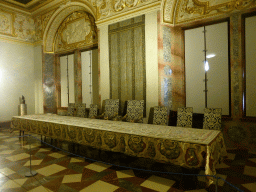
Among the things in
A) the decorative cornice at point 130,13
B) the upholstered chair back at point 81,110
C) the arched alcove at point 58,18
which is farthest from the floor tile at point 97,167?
the arched alcove at point 58,18

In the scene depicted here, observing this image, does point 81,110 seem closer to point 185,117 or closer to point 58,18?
point 185,117

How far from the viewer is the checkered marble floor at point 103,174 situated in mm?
2613

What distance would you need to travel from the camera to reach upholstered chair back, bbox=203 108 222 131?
11.9ft

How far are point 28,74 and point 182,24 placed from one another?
22.0ft

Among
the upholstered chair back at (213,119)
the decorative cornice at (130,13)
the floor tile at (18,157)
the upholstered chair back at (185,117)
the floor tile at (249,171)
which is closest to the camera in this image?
the floor tile at (249,171)

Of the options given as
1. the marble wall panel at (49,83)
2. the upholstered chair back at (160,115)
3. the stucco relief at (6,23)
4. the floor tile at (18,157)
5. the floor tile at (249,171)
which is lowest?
the floor tile at (18,157)

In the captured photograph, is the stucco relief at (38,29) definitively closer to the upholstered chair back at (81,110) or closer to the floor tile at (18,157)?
the upholstered chair back at (81,110)

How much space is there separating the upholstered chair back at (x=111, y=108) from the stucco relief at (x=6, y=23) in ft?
17.6

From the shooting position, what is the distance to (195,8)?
181 inches

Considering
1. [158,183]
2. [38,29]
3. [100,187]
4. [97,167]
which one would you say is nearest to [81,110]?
[97,167]

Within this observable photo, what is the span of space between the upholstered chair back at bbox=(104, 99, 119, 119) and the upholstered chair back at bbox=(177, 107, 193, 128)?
5.83 ft

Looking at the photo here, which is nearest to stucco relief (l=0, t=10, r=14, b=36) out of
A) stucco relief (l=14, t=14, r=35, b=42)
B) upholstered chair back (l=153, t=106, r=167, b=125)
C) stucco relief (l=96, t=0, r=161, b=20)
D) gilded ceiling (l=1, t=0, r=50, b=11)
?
stucco relief (l=14, t=14, r=35, b=42)

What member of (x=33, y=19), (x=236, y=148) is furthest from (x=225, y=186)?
(x=33, y=19)

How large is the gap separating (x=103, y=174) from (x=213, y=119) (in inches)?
91.2
